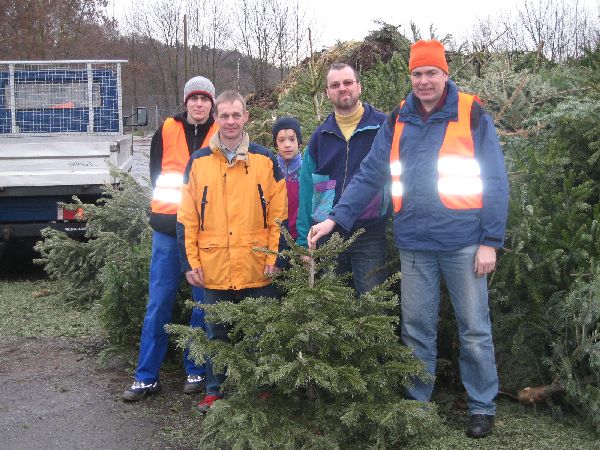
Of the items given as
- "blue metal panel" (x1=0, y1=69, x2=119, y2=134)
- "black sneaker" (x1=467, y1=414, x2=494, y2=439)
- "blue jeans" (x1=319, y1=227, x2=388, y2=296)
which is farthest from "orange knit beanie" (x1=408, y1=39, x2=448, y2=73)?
"blue metal panel" (x1=0, y1=69, x2=119, y2=134)

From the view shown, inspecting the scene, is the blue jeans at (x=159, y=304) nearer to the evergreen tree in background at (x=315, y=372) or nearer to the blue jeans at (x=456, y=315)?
the evergreen tree in background at (x=315, y=372)

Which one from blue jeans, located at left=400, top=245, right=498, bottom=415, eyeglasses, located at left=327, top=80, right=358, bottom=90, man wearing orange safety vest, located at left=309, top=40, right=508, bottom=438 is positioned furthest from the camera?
eyeglasses, located at left=327, top=80, right=358, bottom=90

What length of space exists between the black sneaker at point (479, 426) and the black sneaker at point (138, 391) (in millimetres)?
2161

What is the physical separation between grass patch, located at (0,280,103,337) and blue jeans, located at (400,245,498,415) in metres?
3.32

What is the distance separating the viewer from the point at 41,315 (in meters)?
7.46

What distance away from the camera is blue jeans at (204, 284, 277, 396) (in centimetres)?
457

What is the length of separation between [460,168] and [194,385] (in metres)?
2.41

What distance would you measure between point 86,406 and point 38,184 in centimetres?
442

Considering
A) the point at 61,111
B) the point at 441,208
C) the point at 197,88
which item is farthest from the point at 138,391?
the point at 61,111

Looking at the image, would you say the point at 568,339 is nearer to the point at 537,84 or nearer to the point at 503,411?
the point at 503,411

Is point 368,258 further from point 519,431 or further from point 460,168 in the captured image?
point 519,431

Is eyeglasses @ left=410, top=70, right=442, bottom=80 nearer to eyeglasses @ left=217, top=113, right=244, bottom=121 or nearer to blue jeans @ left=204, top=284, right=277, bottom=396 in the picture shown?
eyeglasses @ left=217, top=113, right=244, bottom=121

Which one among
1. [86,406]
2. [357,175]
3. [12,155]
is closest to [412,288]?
[357,175]

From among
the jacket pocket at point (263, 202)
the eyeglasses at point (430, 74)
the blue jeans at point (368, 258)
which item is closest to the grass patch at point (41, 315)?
the jacket pocket at point (263, 202)
